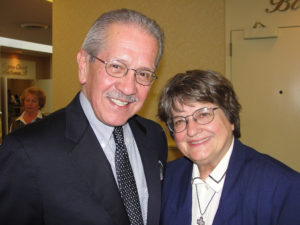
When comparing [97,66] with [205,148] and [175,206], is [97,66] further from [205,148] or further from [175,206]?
[175,206]

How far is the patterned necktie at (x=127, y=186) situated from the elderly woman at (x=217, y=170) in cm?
32

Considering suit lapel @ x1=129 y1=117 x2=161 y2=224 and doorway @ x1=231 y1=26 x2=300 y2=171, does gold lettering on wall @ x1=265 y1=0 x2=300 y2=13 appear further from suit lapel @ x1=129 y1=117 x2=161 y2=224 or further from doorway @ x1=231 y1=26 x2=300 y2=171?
suit lapel @ x1=129 y1=117 x2=161 y2=224

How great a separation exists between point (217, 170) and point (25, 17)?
6.12 metres

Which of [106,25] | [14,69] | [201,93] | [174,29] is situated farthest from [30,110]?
[14,69]

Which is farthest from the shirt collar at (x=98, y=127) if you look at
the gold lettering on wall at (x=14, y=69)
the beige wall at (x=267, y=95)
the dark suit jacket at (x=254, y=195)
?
the gold lettering on wall at (x=14, y=69)

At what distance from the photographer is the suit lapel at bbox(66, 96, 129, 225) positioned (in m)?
1.14

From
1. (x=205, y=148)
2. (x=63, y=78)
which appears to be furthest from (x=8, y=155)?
(x=63, y=78)

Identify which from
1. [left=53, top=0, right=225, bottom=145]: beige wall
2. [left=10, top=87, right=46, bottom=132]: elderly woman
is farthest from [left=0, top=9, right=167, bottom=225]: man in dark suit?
[left=10, top=87, right=46, bottom=132]: elderly woman

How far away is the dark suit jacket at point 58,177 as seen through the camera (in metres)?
1.02

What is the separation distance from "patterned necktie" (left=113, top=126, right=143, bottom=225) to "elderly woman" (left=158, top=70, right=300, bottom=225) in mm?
324

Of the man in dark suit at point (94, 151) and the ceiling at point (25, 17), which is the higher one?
the ceiling at point (25, 17)

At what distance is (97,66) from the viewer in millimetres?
1260

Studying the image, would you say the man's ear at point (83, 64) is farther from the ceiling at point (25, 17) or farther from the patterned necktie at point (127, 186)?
the ceiling at point (25, 17)

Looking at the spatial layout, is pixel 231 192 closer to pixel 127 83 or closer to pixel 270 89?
pixel 127 83
